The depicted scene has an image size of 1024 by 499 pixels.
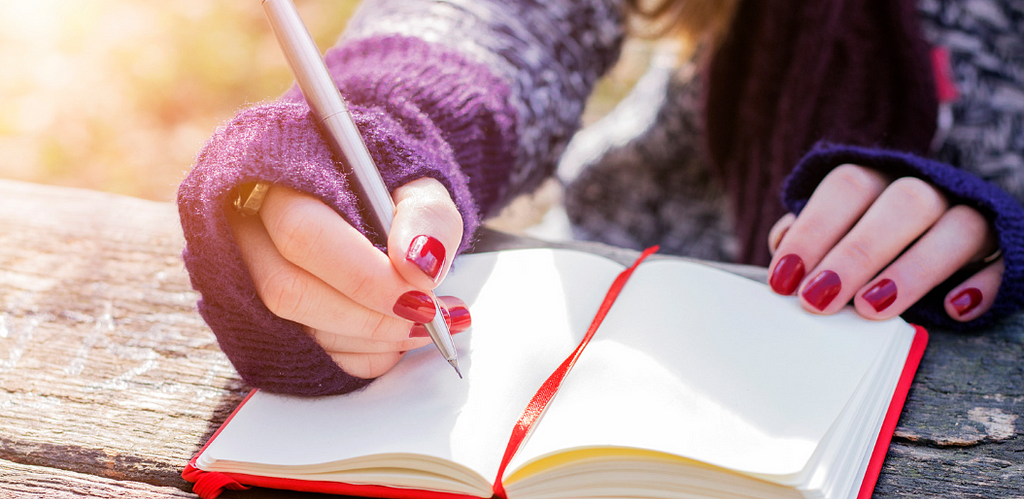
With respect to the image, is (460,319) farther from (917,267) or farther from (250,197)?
(917,267)

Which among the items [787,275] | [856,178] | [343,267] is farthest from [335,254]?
[856,178]

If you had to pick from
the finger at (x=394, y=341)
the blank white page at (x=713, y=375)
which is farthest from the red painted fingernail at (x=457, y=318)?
the blank white page at (x=713, y=375)

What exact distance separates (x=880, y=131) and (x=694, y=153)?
0.41 metres

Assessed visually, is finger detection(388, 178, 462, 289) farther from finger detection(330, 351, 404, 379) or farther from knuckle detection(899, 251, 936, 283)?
knuckle detection(899, 251, 936, 283)

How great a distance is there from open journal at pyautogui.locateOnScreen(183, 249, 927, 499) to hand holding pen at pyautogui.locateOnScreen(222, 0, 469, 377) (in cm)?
5

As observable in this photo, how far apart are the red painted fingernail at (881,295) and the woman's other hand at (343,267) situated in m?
0.39

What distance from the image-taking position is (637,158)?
4.39 feet

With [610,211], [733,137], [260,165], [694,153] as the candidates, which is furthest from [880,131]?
[260,165]

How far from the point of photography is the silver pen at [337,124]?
53 centimetres

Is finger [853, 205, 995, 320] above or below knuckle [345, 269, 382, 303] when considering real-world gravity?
below

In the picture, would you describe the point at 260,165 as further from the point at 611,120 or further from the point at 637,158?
the point at 611,120

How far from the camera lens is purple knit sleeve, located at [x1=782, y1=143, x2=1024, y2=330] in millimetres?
630

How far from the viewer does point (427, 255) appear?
494mm

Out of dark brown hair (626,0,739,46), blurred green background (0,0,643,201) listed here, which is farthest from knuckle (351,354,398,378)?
blurred green background (0,0,643,201)
